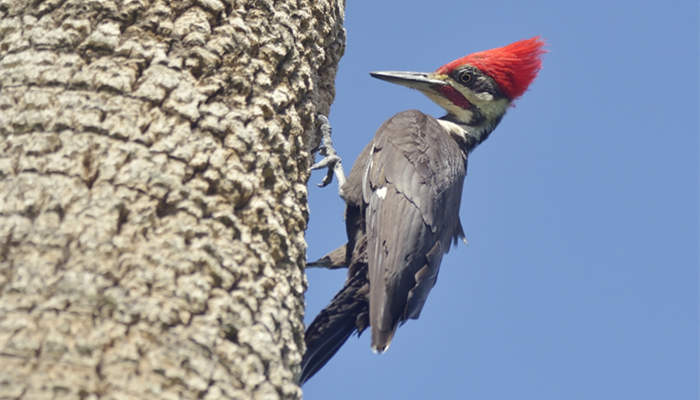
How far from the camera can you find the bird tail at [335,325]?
10.6 feet

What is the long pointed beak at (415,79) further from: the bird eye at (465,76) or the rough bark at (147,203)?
the rough bark at (147,203)

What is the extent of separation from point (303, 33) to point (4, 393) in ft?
5.62

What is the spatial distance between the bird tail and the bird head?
155cm

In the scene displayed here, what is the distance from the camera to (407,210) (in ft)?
12.0

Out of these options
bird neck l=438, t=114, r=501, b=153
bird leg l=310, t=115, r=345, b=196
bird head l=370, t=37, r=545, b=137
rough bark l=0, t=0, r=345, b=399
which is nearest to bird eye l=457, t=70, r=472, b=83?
bird head l=370, t=37, r=545, b=137

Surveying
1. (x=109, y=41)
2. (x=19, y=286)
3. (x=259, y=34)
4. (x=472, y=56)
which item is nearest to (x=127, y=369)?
(x=19, y=286)

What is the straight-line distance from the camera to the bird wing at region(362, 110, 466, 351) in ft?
11.1

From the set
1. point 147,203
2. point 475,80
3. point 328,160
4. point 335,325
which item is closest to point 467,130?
point 475,80

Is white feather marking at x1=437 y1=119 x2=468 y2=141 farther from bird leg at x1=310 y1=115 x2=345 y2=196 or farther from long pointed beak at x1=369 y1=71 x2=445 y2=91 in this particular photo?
bird leg at x1=310 y1=115 x2=345 y2=196

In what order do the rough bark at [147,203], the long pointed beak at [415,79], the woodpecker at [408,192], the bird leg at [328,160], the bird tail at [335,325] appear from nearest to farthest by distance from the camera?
the rough bark at [147,203], the bird tail at [335,325], the woodpecker at [408,192], the bird leg at [328,160], the long pointed beak at [415,79]

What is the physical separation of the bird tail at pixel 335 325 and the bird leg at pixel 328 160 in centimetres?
63

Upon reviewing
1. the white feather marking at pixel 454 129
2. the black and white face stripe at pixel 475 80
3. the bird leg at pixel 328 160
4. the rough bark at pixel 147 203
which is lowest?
the rough bark at pixel 147 203

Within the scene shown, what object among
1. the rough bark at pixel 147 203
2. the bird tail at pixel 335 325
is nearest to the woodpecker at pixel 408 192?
the bird tail at pixel 335 325

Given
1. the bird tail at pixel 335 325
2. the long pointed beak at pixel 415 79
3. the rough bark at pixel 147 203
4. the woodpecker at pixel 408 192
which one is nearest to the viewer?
the rough bark at pixel 147 203
